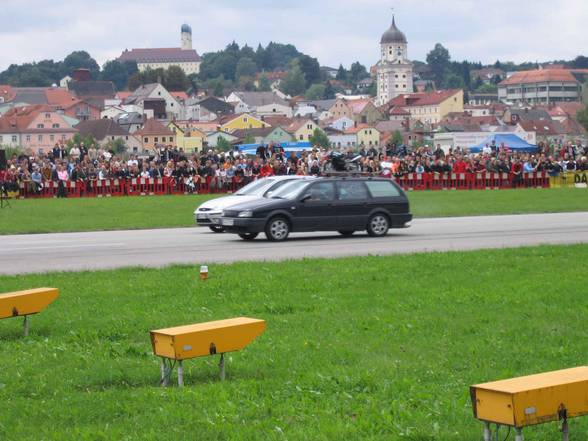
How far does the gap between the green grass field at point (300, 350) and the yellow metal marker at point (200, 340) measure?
0.25 metres

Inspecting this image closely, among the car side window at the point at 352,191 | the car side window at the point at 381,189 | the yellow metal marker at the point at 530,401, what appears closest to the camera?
the yellow metal marker at the point at 530,401

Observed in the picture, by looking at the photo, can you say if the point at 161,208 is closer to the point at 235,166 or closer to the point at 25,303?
the point at 235,166

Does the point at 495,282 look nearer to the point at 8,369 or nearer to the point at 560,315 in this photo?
the point at 560,315

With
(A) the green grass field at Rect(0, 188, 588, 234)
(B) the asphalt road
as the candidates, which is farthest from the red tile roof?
(B) the asphalt road

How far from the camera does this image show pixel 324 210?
26.6 metres

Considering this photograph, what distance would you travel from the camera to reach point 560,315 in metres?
14.0

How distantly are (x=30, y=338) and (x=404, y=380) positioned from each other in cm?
469

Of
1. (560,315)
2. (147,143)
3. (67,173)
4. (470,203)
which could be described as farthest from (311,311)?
(147,143)

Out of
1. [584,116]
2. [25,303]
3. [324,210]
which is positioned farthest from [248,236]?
[584,116]

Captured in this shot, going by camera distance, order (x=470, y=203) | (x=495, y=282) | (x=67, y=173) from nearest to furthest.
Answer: (x=495, y=282) → (x=470, y=203) → (x=67, y=173)

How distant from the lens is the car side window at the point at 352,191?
2702 cm

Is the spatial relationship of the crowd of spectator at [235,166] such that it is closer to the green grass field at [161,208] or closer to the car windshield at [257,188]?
the green grass field at [161,208]

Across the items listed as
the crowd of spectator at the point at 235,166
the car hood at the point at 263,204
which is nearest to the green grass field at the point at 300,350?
the car hood at the point at 263,204

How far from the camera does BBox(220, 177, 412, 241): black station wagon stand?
85.6 ft
